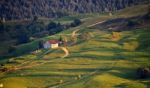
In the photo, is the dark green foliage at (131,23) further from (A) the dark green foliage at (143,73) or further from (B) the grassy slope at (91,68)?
(A) the dark green foliage at (143,73)

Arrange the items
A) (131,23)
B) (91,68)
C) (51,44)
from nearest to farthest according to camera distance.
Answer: (91,68)
(51,44)
(131,23)

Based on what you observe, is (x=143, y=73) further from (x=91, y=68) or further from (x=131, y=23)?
(x=131, y=23)

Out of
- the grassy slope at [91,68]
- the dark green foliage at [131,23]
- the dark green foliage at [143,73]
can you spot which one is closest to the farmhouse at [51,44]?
the grassy slope at [91,68]

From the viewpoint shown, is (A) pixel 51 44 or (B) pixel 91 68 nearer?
(B) pixel 91 68

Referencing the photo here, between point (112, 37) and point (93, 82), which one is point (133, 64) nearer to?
point (93, 82)

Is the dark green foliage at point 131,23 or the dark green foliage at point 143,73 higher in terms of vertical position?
the dark green foliage at point 131,23

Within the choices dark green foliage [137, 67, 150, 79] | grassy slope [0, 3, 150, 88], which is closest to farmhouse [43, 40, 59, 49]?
grassy slope [0, 3, 150, 88]

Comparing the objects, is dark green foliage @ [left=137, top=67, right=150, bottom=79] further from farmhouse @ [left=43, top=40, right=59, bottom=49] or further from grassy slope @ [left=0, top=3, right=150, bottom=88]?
farmhouse @ [left=43, top=40, right=59, bottom=49]

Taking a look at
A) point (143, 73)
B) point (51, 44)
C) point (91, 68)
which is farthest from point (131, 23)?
point (143, 73)
